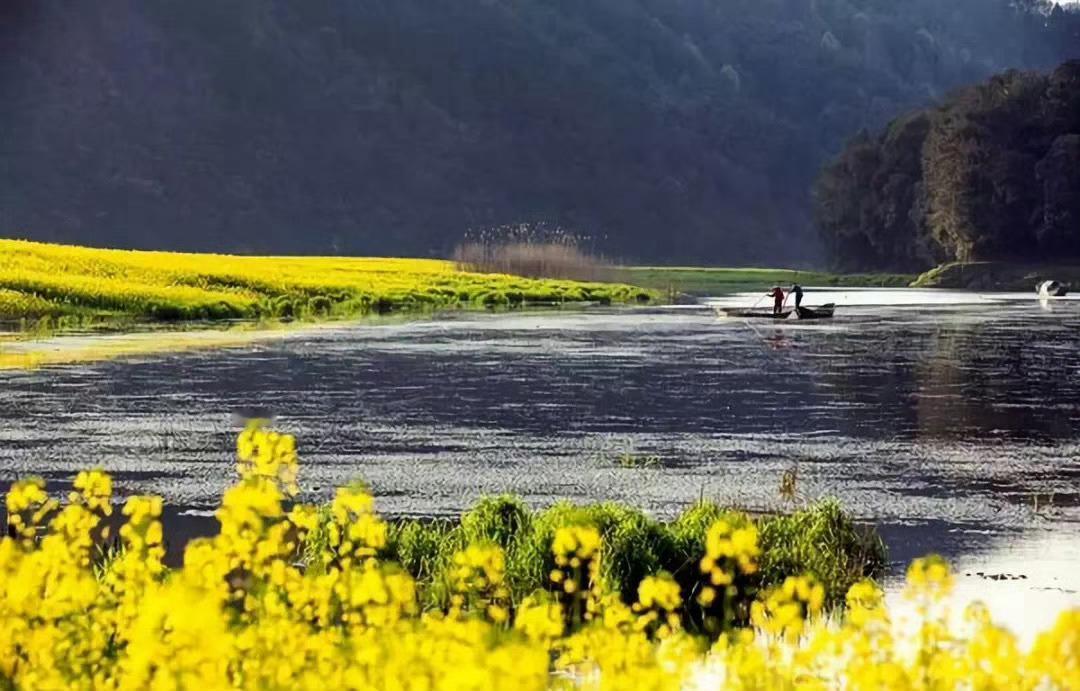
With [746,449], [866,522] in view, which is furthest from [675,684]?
[746,449]

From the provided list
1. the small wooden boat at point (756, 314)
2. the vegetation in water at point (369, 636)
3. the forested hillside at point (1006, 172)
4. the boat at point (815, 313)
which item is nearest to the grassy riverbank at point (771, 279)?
the forested hillside at point (1006, 172)

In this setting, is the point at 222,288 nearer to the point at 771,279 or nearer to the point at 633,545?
the point at 633,545

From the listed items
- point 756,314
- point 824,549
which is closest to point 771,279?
point 756,314

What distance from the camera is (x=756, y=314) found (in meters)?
62.5

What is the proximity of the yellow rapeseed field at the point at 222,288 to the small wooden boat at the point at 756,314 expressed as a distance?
1338cm

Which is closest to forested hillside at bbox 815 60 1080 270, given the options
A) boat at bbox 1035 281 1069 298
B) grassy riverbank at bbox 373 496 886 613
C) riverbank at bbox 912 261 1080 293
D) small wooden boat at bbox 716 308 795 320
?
riverbank at bbox 912 261 1080 293

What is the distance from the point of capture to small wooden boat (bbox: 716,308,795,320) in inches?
2457

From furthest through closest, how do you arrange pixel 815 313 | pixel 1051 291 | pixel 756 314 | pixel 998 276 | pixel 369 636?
pixel 998 276 → pixel 1051 291 → pixel 815 313 → pixel 756 314 → pixel 369 636

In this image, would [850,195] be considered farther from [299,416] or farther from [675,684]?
[675,684]

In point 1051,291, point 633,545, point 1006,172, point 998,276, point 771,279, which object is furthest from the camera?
point 771,279

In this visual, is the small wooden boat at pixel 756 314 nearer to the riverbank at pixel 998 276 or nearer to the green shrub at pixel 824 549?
the green shrub at pixel 824 549

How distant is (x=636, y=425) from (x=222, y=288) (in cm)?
4466

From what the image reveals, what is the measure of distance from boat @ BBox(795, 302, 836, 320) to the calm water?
41.1ft

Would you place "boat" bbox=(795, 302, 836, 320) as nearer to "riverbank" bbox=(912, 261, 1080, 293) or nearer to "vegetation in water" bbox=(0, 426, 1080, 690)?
"vegetation in water" bbox=(0, 426, 1080, 690)
